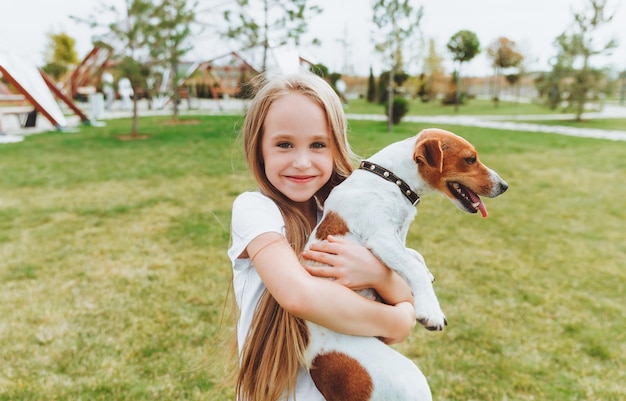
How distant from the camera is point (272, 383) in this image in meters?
1.61

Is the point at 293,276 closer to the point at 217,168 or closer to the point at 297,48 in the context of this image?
the point at 217,168

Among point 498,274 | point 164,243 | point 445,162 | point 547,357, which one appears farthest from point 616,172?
point 445,162

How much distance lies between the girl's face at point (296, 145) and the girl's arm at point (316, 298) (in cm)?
25

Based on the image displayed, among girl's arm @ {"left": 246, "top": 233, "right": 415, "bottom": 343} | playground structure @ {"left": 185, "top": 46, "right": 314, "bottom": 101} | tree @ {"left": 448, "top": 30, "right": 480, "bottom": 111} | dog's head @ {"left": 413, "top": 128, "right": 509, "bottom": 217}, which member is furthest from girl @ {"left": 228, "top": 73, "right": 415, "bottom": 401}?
tree @ {"left": 448, "top": 30, "right": 480, "bottom": 111}

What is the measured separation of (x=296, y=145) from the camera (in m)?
1.64

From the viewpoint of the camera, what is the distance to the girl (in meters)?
1.43

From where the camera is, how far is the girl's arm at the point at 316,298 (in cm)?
139

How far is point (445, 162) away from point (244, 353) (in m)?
0.98

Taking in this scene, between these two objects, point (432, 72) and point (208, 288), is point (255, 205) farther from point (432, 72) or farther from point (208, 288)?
point (432, 72)

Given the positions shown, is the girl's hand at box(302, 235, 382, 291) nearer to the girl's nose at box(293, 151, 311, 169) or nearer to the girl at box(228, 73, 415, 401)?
the girl at box(228, 73, 415, 401)

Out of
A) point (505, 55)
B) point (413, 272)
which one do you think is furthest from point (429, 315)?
point (505, 55)

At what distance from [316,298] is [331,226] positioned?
26 cm

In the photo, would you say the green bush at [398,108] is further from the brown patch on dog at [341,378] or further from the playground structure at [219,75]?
the brown patch on dog at [341,378]

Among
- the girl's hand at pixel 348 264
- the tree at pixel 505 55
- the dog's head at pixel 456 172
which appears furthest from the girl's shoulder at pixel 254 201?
the tree at pixel 505 55
